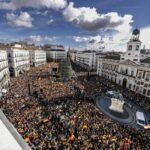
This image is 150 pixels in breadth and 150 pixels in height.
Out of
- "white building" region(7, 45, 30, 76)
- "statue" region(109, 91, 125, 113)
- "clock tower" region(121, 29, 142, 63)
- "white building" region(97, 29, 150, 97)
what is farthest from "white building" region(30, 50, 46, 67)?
"statue" region(109, 91, 125, 113)

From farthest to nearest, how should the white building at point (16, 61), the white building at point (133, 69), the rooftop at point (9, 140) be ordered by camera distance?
the white building at point (16, 61)
the white building at point (133, 69)
the rooftop at point (9, 140)

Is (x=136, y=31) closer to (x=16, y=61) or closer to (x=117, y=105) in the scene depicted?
(x=117, y=105)

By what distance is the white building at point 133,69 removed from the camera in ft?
127

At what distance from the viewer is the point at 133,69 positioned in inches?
1729

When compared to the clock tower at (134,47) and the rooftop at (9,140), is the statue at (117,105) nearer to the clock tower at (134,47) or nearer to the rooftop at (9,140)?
the clock tower at (134,47)

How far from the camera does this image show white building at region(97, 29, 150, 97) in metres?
38.6

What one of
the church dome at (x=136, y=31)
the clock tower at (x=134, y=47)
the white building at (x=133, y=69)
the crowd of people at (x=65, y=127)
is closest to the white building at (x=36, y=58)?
the white building at (x=133, y=69)

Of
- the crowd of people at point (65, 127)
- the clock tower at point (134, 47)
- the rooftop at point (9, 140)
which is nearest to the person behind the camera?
the rooftop at point (9, 140)

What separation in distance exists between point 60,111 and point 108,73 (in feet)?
127

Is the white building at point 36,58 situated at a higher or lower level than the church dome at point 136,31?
lower

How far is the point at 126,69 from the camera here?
4684cm

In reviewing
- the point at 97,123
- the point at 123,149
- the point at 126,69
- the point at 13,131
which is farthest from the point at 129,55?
the point at 13,131

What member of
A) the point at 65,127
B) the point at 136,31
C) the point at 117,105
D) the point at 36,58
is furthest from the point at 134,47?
the point at 36,58

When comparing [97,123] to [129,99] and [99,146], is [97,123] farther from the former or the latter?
[129,99]
